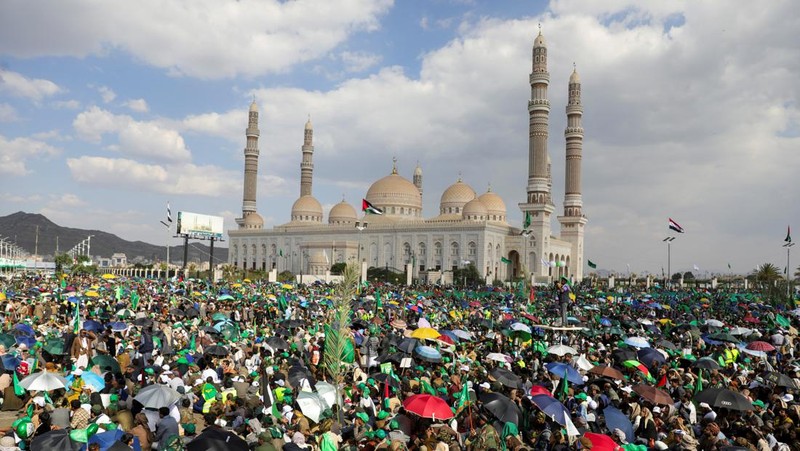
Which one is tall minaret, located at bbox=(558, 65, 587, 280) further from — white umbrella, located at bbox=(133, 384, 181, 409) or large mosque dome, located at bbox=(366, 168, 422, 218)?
white umbrella, located at bbox=(133, 384, 181, 409)

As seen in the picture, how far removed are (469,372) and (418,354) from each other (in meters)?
1.07

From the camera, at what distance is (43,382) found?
28.2 feet

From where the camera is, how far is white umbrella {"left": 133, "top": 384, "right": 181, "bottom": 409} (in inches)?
318

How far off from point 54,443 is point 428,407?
13.3ft

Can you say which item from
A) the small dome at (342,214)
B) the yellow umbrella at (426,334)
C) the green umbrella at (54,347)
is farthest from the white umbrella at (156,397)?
the small dome at (342,214)

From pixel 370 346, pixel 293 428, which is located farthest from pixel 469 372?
pixel 293 428

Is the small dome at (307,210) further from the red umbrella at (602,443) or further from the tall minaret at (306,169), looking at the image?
the red umbrella at (602,443)

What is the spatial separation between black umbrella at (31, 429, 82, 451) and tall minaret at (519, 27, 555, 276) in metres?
58.2

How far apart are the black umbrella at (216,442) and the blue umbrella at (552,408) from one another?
3630 mm

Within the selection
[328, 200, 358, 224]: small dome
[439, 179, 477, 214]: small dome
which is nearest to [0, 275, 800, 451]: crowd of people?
[439, 179, 477, 214]: small dome

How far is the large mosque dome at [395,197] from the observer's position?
3044 inches

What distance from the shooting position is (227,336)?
14883mm

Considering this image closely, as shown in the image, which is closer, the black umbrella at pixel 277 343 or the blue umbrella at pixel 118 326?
the black umbrella at pixel 277 343

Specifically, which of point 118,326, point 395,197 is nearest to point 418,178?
point 395,197
